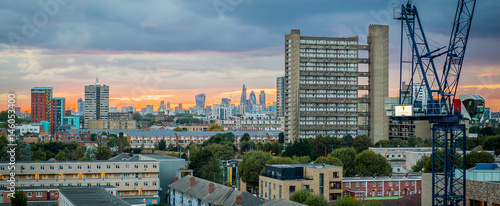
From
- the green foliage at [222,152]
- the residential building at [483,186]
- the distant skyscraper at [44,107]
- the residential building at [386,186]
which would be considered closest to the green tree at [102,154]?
the green foliage at [222,152]

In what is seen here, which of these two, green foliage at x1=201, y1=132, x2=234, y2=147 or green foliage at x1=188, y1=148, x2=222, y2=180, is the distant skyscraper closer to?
green foliage at x1=201, y1=132, x2=234, y2=147

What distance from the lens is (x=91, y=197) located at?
39281mm

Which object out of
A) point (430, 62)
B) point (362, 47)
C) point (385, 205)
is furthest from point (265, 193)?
point (362, 47)

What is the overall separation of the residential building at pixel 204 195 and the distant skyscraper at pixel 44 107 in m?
123

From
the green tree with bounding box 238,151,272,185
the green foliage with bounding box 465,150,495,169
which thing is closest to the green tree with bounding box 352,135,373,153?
the green tree with bounding box 238,151,272,185

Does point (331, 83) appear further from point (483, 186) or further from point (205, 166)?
point (483, 186)

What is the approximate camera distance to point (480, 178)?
106 ft

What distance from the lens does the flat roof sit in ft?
119

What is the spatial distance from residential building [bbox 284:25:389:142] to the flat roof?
182ft

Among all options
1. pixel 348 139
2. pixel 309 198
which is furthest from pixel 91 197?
pixel 348 139

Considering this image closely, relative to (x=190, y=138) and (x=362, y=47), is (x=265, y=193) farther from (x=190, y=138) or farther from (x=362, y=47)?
(x=190, y=138)

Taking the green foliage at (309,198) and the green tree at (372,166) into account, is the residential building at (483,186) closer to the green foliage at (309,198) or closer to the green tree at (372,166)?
the green foliage at (309,198)

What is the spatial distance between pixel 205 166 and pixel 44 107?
4775 inches

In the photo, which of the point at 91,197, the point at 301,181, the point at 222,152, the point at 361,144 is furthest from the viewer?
the point at 222,152
